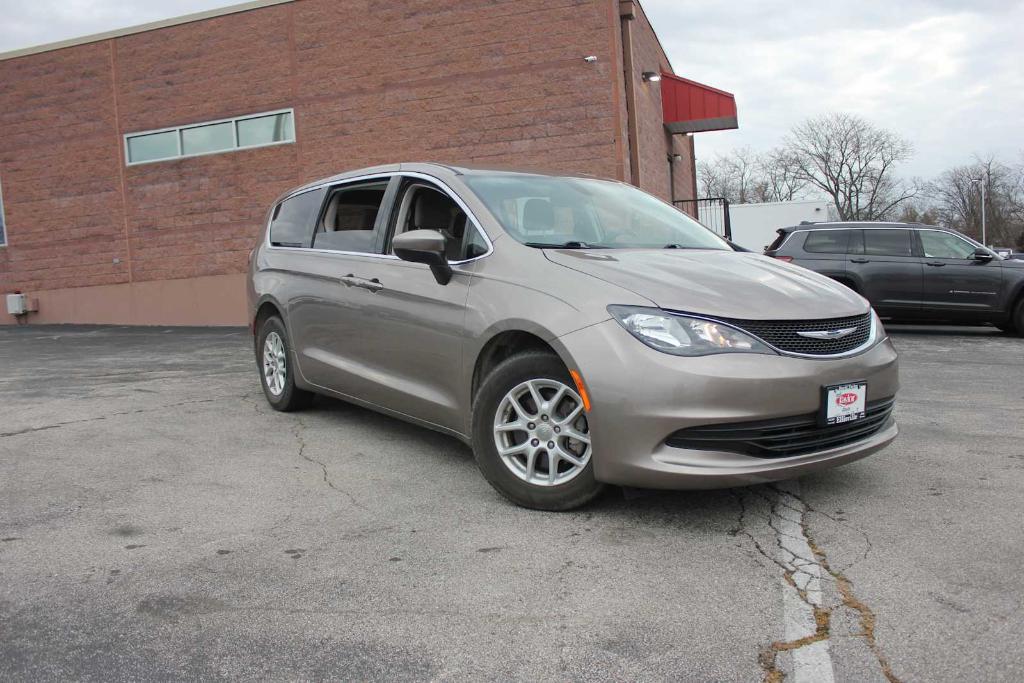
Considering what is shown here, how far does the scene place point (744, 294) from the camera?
3766 millimetres

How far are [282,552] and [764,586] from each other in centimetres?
187

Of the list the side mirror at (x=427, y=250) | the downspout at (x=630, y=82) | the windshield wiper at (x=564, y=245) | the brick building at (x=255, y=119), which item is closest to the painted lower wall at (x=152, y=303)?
the brick building at (x=255, y=119)

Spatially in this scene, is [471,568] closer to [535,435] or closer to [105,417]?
[535,435]

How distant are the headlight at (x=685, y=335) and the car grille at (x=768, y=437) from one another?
0.99ft

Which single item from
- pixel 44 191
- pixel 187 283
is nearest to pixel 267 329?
pixel 187 283

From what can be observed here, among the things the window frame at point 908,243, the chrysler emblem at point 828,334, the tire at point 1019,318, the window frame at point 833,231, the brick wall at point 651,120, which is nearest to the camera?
the chrysler emblem at point 828,334

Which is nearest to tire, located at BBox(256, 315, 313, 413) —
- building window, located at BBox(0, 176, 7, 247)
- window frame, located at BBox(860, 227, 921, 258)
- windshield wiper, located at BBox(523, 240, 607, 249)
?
windshield wiper, located at BBox(523, 240, 607, 249)

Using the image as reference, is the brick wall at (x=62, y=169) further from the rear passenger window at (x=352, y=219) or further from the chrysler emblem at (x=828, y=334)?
the chrysler emblem at (x=828, y=334)

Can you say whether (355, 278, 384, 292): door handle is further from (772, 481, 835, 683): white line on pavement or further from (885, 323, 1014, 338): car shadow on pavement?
(885, 323, 1014, 338): car shadow on pavement

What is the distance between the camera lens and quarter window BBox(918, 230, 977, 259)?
1213cm

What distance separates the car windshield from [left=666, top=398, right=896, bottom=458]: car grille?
128 cm

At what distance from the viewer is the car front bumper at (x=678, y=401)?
3473 mm

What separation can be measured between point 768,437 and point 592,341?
82cm

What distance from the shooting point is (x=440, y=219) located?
16.3 feet
